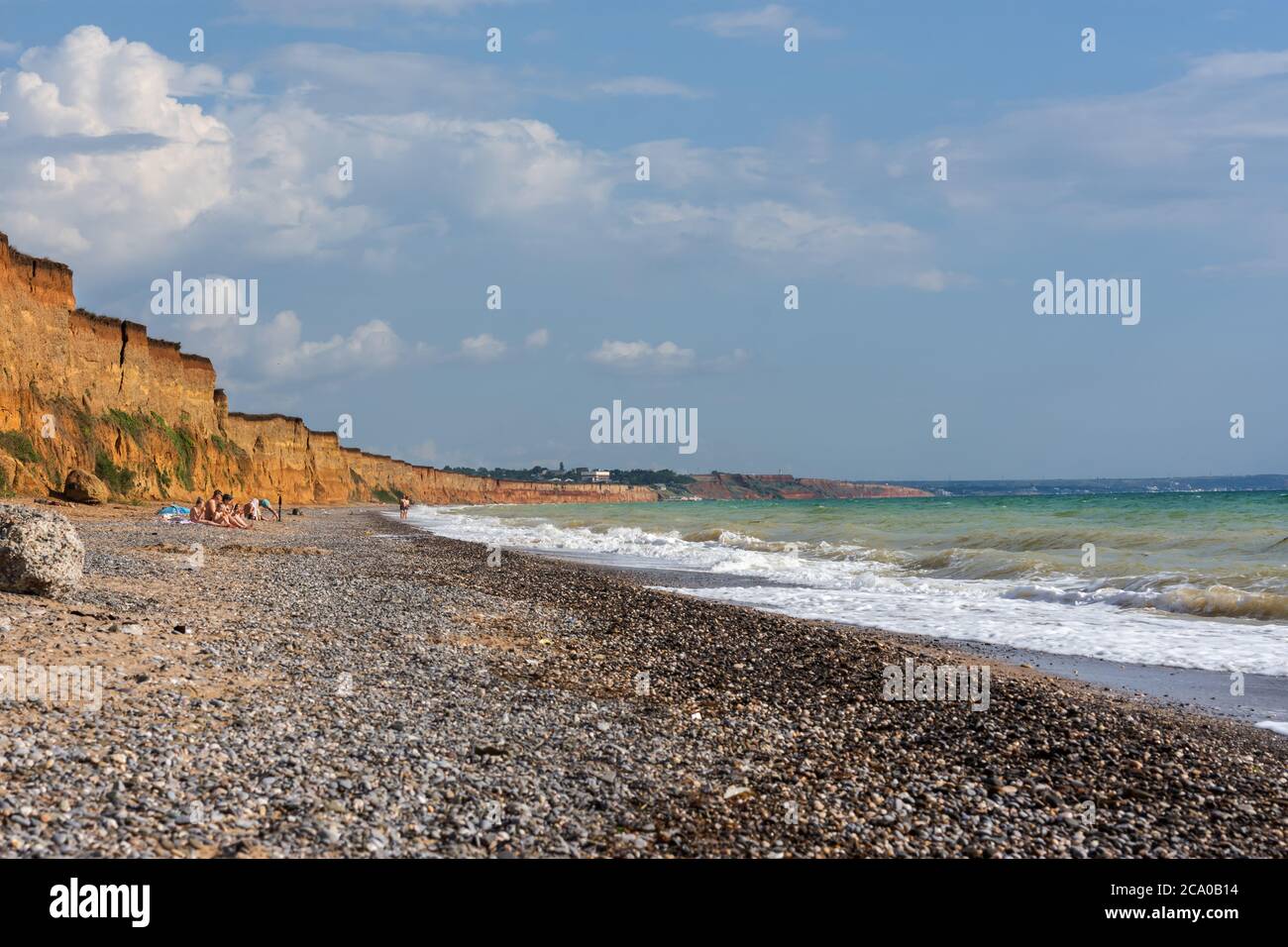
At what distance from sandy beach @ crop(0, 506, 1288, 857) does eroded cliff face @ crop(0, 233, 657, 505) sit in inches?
1446

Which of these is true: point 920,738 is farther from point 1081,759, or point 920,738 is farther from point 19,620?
point 19,620

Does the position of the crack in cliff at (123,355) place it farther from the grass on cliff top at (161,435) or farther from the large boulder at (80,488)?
the large boulder at (80,488)

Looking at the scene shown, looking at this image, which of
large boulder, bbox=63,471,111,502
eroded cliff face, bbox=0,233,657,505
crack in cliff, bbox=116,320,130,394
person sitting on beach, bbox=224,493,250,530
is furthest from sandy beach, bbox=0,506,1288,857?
crack in cliff, bbox=116,320,130,394

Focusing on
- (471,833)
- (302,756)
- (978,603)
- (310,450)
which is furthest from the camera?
(310,450)

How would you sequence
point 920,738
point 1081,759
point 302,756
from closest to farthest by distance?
1. point 302,756
2. point 1081,759
3. point 920,738

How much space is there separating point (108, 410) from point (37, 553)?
1927 inches

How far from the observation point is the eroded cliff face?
44.1m

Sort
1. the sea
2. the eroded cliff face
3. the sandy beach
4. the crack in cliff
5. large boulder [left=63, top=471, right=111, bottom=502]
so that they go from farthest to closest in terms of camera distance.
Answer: the crack in cliff, the eroded cliff face, large boulder [left=63, top=471, right=111, bottom=502], the sea, the sandy beach

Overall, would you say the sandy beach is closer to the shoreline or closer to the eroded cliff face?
the shoreline

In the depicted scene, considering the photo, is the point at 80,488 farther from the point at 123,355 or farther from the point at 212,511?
the point at 123,355

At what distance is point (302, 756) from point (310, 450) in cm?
10145

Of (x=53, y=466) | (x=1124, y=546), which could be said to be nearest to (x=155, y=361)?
(x=53, y=466)

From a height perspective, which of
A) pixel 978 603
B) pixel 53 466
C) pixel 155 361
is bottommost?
pixel 978 603

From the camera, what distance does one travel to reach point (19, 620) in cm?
945
